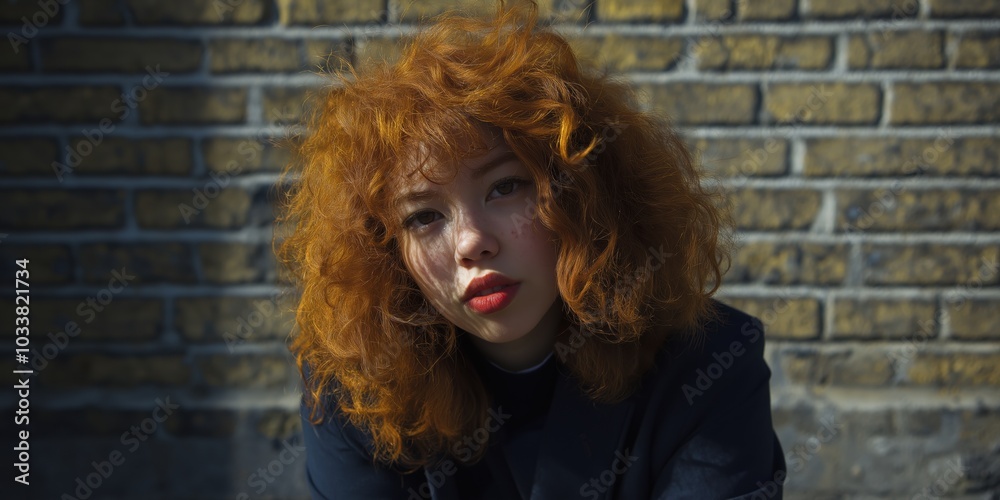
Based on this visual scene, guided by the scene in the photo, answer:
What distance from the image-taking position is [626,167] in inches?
50.7

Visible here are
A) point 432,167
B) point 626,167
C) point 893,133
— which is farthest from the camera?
point 893,133

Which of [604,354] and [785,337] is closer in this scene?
[604,354]

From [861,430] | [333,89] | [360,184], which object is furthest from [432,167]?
[861,430]

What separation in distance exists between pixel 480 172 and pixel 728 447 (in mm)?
578

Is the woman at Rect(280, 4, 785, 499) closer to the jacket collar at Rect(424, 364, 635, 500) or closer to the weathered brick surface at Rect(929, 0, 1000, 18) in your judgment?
the jacket collar at Rect(424, 364, 635, 500)

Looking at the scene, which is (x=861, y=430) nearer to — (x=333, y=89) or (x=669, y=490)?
(x=669, y=490)

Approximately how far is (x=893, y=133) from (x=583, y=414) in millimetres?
1074

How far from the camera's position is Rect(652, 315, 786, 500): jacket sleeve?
4.27 ft

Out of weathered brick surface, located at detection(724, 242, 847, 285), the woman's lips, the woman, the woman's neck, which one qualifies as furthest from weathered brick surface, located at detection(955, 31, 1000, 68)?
the woman's lips

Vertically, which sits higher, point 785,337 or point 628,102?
point 628,102

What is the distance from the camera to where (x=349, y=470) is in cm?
146

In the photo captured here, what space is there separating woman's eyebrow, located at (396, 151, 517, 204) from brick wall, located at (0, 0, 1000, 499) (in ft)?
2.69

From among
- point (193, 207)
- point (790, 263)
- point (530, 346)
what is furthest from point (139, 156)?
point (790, 263)

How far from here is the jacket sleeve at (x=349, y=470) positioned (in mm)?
1458
